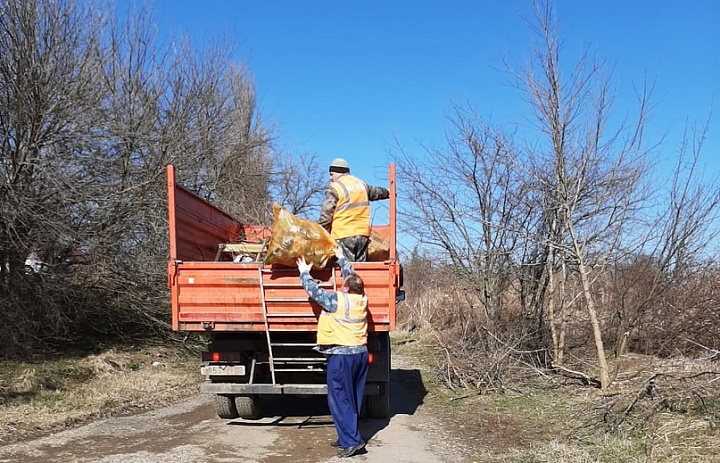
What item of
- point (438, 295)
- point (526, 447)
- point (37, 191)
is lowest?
point (526, 447)

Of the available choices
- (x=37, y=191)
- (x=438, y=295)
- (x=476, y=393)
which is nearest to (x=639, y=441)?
(x=476, y=393)

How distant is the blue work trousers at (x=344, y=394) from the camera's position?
5.86 metres

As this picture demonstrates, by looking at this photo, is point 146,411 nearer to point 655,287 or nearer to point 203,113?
point 655,287

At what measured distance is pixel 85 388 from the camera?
8930mm

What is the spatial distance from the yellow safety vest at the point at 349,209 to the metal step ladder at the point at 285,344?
611mm

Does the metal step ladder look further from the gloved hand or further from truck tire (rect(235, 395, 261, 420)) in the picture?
truck tire (rect(235, 395, 261, 420))

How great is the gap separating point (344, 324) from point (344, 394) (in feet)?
2.20

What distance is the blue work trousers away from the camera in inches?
231

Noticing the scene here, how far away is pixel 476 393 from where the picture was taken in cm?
866

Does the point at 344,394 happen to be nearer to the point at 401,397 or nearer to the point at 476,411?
the point at 476,411

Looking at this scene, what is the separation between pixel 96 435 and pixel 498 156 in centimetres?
643

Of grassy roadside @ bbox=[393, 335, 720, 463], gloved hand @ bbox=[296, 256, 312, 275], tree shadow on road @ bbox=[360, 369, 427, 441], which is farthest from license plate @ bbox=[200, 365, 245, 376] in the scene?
grassy roadside @ bbox=[393, 335, 720, 463]

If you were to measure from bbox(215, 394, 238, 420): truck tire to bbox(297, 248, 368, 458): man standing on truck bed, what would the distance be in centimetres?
167

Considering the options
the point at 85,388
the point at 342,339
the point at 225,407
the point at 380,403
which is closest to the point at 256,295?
the point at 342,339
